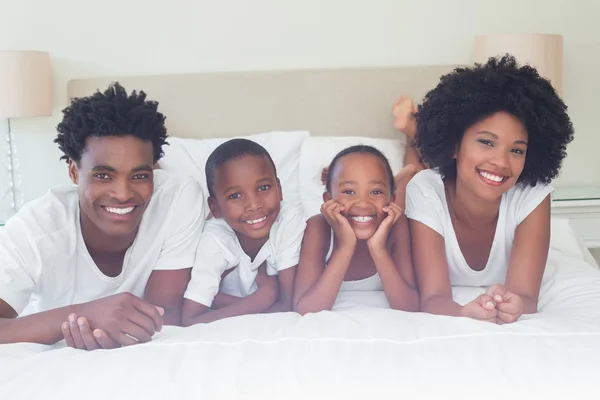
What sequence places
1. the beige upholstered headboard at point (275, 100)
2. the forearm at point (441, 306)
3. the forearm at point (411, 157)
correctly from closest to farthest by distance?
the forearm at point (441, 306) → the forearm at point (411, 157) → the beige upholstered headboard at point (275, 100)

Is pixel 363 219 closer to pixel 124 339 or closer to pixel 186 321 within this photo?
pixel 186 321

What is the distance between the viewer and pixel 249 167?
1644 millimetres

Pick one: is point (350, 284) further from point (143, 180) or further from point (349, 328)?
point (143, 180)

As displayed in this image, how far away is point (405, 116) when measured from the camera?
2721mm

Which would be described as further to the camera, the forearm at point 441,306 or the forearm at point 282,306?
the forearm at point 282,306

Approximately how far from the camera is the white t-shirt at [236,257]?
1638mm

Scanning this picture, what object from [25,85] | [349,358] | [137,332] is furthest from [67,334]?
[25,85]

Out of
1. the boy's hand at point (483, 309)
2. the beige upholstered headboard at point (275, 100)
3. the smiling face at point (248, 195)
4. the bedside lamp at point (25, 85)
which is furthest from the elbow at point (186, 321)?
the bedside lamp at point (25, 85)

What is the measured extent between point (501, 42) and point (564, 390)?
6.66 feet

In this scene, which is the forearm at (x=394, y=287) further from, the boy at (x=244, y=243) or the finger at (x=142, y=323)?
the finger at (x=142, y=323)

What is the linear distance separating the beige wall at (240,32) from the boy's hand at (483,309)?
183 centimetres

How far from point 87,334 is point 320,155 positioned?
1357 mm

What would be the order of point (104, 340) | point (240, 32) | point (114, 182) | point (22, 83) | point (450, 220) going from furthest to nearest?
1. point (240, 32)
2. point (22, 83)
3. point (450, 220)
4. point (114, 182)
5. point (104, 340)

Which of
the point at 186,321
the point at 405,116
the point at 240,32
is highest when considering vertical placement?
the point at 240,32
